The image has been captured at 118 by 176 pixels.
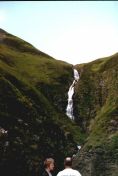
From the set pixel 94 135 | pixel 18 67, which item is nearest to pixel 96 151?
pixel 94 135

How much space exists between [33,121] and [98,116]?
39.4 feet

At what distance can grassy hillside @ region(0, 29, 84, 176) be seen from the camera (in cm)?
7150

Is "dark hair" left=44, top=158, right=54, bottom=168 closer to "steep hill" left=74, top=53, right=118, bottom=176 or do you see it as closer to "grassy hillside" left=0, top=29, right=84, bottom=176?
"steep hill" left=74, top=53, right=118, bottom=176

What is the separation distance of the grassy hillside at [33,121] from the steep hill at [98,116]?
363 cm

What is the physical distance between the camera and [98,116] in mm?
84188

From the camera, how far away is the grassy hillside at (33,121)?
71.5 metres

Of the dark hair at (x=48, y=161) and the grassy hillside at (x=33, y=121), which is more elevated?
the grassy hillside at (x=33, y=121)

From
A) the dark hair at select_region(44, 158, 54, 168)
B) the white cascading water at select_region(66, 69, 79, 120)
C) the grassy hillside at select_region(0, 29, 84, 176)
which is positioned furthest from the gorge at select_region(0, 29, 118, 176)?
the dark hair at select_region(44, 158, 54, 168)

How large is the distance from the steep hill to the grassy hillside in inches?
143

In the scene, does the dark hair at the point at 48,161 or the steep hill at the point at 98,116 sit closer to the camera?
the dark hair at the point at 48,161

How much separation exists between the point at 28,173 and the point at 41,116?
1552cm

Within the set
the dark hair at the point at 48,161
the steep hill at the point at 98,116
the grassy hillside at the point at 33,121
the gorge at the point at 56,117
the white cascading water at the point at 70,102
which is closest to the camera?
the dark hair at the point at 48,161

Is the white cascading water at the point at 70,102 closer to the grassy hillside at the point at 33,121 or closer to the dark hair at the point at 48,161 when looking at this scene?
the grassy hillside at the point at 33,121

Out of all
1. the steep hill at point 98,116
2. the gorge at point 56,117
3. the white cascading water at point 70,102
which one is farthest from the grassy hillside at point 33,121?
the steep hill at point 98,116
